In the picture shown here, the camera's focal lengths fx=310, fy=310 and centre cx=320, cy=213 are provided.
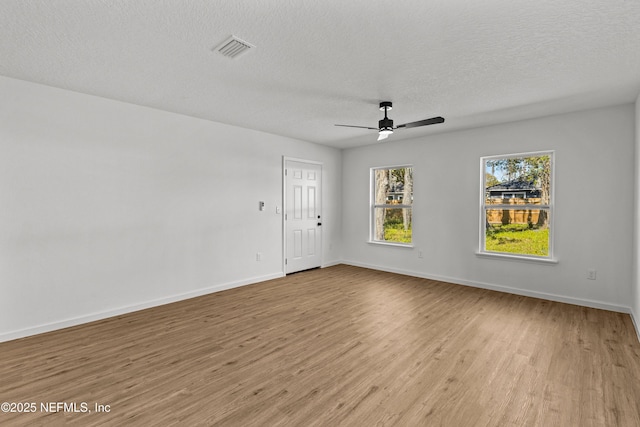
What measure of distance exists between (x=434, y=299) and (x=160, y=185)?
3998 mm

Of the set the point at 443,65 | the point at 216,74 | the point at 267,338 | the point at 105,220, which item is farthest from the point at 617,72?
the point at 105,220

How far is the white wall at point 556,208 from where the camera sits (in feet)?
12.5

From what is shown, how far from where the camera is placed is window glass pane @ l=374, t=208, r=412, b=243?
5855mm

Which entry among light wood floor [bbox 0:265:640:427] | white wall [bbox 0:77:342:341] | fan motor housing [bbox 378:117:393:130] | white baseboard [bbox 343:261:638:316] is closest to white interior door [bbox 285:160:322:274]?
white wall [bbox 0:77:342:341]

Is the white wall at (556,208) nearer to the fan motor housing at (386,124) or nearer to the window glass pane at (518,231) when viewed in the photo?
the window glass pane at (518,231)

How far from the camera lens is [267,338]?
9.98 feet

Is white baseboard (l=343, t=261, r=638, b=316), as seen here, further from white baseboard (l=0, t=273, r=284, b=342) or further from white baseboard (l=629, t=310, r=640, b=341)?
white baseboard (l=0, t=273, r=284, b=342)

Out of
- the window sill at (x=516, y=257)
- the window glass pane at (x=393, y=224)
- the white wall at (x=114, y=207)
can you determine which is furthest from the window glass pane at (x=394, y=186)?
the white wall at (x=114, y=207)

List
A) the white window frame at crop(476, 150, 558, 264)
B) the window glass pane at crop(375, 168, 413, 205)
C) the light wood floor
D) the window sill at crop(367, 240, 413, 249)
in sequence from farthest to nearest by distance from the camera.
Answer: the window glass pane at crop(375, 168, 413, 205)
the window sill at crop(367, 240, 413, 249)
the white window frame at crop(476, 150, 558, 264)
the light wood floor

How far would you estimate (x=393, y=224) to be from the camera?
609cm

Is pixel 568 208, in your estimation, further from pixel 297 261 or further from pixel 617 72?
pixel 297 261

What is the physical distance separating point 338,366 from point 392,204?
4038mm

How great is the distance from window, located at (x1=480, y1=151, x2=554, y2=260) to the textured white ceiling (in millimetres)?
879

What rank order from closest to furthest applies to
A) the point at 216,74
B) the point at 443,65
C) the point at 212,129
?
the point at 443,65, the point at 216,74, the point at 212,129
